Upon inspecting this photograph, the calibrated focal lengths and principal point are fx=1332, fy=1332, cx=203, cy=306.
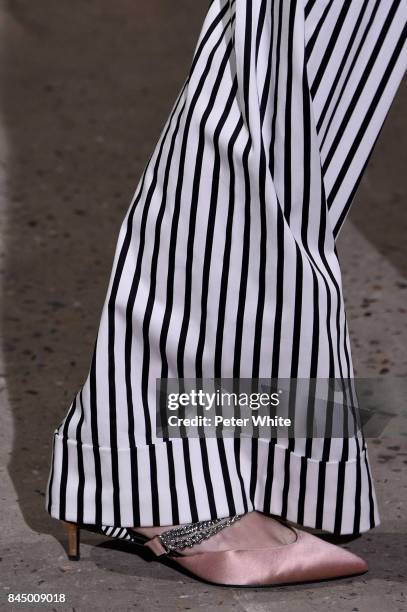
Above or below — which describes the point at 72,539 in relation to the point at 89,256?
below

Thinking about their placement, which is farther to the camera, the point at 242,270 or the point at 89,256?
the point at 89,256

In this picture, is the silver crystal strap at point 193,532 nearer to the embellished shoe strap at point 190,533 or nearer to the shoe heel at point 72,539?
the embellished shoe strap at point 190,533

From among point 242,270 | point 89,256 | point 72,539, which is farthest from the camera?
point 89,256

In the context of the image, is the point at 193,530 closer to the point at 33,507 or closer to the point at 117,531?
the point at 117,531

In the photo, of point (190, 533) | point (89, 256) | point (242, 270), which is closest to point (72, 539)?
point (190, 533)

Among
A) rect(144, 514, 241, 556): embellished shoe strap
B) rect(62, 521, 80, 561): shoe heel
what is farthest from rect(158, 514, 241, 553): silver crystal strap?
rect(62, 521, 80, 561): shoe heel

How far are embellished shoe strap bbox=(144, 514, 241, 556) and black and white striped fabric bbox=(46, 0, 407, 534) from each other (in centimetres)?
2

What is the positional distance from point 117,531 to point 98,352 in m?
0.21

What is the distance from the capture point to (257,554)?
1506 mm

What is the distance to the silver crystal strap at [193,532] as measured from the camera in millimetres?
1508

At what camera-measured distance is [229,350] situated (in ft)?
4.84

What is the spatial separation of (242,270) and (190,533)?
0.31 m

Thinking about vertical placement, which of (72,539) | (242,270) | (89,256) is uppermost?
(89,256)

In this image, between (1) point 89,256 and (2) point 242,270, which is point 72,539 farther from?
(1) point 89,256
